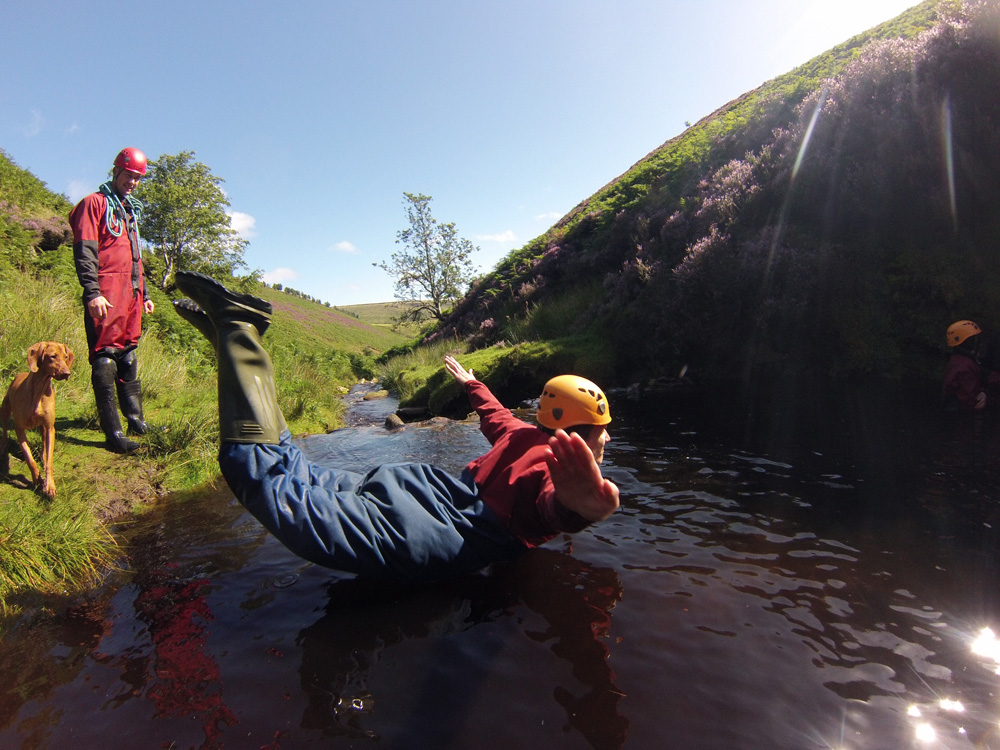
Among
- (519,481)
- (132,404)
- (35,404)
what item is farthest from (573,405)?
(132,404)

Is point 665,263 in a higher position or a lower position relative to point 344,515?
higher

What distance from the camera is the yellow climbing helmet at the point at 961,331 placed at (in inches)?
241

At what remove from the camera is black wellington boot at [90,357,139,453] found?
478 cm

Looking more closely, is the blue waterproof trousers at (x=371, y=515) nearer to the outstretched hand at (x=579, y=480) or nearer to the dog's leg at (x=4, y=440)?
the outstretched hand at (x=579, y=480)

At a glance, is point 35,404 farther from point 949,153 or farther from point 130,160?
point 949,153

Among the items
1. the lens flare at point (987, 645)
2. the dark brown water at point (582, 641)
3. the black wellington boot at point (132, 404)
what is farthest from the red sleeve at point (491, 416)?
the black wellington boot at point (132, 404)

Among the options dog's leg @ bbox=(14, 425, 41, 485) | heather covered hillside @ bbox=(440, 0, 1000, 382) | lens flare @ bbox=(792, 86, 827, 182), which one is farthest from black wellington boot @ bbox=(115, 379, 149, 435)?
lens flare @ bbox=(792, 86, 827, 182)

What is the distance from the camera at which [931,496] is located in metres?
4.07

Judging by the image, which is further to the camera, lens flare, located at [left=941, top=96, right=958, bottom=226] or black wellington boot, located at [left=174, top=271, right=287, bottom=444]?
lens flare, located at [left=941, top=96, right=958, bottom=226]

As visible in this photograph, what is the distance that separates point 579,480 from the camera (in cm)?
190

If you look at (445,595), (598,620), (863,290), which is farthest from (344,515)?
(863,290)

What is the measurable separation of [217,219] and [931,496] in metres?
27.8

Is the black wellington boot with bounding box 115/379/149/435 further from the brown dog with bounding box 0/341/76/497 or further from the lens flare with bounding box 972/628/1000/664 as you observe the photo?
the lens flare with bounding box 972/628/1000/664

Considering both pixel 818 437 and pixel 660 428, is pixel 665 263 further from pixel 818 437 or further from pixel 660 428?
pixel 818 437
